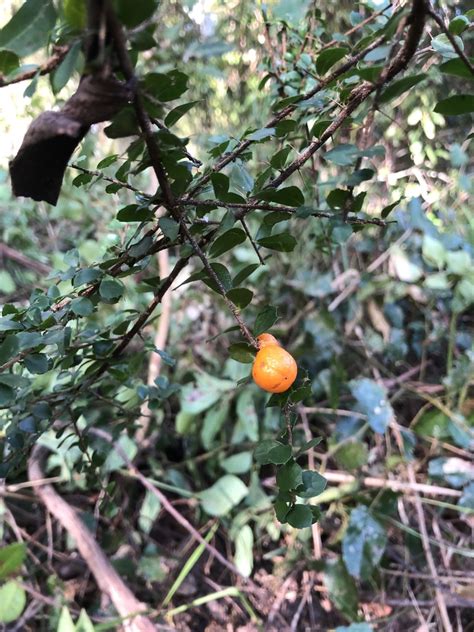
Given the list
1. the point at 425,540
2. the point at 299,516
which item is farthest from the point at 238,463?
the point at 299,516

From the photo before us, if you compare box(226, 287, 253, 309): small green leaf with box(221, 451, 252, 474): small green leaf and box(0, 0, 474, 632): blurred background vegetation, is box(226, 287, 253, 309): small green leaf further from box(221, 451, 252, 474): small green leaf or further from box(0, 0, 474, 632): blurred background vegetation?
box(221, 451, 252, 474): small green leaf

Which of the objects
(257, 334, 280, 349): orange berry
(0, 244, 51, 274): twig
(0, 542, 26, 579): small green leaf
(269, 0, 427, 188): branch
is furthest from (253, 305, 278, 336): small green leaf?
(0, 244, 51, 274): twig

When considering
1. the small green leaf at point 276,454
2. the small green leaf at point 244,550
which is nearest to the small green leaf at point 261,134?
the small green leaf at point 276,454

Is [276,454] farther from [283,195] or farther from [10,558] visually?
[10,558]

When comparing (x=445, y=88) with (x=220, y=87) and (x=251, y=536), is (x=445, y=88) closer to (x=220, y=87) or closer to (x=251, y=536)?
(x=220, y=87)

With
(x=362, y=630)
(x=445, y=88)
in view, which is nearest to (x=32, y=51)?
(x=362, y=630)
